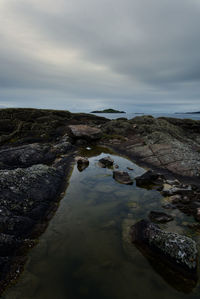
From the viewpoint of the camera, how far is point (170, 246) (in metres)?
6.00

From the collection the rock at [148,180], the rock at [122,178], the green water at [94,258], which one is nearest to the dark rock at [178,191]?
the green water at [94,258]

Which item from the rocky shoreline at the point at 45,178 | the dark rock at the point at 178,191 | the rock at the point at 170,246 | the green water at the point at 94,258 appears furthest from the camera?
the dark rock at the point at 178,191

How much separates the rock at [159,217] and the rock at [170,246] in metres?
1.90

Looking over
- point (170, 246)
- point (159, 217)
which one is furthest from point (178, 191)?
point (170, 246)

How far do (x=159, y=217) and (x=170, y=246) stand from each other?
2.79 meters

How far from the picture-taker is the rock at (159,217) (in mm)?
8539

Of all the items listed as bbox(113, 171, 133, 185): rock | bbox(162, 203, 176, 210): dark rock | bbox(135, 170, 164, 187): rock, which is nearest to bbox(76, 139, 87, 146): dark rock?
bbox(113, 171, 133, 185): rock

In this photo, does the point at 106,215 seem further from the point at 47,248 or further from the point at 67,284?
the point at 67,284

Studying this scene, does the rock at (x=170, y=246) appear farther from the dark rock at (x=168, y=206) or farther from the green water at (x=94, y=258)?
the dark rock at (x=168, y=206)

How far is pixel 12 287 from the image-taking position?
200 inches

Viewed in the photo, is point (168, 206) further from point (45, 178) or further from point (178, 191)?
point (45, 178)

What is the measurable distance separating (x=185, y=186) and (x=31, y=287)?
11800mm

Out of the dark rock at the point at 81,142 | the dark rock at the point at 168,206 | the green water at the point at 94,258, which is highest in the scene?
the dark rock at the point at 81,142

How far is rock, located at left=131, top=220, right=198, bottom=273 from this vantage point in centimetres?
560
